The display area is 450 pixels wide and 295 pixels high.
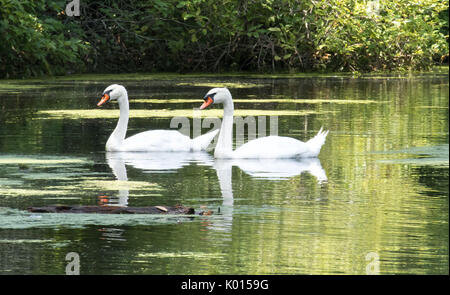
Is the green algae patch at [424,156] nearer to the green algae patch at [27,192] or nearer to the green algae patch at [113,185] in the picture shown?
the green algae patch at [113,185]

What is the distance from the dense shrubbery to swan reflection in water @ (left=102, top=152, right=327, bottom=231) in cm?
1575

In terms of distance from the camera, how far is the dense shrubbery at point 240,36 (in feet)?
103

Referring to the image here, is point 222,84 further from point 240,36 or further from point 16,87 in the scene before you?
point 240,36

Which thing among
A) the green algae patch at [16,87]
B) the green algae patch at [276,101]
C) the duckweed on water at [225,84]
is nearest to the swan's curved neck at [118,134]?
the green algae patch at [276,101]

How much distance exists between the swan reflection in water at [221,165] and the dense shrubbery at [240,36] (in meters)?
15.7

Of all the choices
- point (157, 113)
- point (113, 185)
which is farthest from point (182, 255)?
point (157, 113)

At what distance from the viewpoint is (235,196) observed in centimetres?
1025

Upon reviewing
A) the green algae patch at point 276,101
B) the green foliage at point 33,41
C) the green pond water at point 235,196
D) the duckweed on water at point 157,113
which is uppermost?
the green foliage at point 33,41

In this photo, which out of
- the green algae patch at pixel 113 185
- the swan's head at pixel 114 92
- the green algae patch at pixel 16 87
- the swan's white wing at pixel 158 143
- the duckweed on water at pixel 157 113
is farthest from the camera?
the green algae patch at pixel 16 87

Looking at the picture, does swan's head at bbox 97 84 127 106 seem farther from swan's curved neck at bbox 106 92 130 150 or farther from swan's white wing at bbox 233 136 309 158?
swan's white wing at bbox 233 136 309 158

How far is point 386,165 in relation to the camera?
1249 centimetres

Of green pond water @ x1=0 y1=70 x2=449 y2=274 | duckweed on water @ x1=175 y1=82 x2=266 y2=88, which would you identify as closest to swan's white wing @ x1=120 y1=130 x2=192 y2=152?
green pond water @ x1=0 y1=70 x2=449 y2=274

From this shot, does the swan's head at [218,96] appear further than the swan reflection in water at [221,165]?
Yes

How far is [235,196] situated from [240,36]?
2342 centimetres
